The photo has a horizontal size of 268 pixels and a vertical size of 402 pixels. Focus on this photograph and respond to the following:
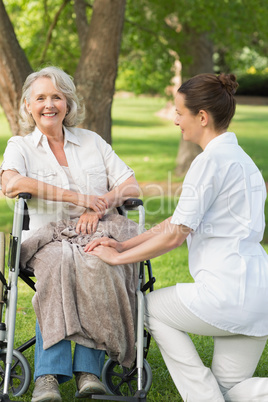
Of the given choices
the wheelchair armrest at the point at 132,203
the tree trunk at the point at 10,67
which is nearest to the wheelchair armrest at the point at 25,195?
the wheelchair armrest at the point at 132,203

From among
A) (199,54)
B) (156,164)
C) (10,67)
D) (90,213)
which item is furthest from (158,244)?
(156,164)

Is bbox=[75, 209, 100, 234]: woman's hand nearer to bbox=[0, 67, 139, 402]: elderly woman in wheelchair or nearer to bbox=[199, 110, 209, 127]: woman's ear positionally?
bbox=[0, 67, 139, 402]: elderly woman in wheelchair

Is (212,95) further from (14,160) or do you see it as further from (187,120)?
(14,160)

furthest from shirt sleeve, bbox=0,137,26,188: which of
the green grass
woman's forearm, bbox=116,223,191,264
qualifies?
the green grass

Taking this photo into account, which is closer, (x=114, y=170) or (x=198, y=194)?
(x=198, y=194)

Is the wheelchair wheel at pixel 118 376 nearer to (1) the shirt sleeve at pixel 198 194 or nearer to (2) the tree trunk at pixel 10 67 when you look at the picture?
(1) the shirt sleeve at pixel 198 194

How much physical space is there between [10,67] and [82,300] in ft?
13.0

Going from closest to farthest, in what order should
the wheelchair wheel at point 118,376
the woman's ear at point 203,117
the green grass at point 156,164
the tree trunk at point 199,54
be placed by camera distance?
the woman's ear at point 203,117 < the wheelchair wheel at point 118,376 < the green grass at point 156,164 < the tree trunk at point 199,54

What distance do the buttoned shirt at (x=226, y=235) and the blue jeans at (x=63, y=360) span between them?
1.90 ft

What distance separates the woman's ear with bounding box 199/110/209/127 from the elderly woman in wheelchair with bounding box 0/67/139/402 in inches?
31.6

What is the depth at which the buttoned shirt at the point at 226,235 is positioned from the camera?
3.00 meters

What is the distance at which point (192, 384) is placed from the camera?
314 cm

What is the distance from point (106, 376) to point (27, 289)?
2432 mm

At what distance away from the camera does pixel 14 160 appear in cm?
363
